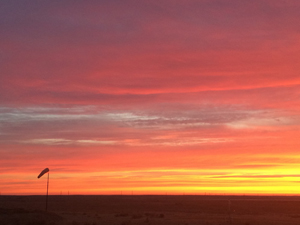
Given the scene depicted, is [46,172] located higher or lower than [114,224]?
higher

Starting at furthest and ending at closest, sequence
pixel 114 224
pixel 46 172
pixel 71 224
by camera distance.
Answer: pixel 46 172 → pixel 114 224 → pixel 71 224

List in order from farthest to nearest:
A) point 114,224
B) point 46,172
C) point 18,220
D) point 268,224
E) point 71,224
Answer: point 46,172 → point 268,224 → point 114,224 → point 71,224 → point 18,220

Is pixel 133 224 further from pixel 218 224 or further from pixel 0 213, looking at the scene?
pixel 0 213

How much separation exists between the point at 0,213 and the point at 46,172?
749 cm

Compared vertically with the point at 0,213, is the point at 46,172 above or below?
above

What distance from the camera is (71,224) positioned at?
30219mm

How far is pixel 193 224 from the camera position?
109 ft

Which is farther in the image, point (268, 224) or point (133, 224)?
point (268, 224)

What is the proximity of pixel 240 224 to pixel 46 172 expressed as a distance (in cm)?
1897

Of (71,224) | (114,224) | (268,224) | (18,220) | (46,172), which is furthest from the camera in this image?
(46,172)

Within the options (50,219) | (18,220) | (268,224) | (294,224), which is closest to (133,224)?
(50,219)

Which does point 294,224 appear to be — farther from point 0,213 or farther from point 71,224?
point 0,213

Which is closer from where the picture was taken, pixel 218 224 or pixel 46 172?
pixel 218 224

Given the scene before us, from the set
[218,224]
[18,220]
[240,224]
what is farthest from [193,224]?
[18,220]
